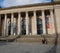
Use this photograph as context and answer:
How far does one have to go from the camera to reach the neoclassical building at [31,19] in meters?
39.0

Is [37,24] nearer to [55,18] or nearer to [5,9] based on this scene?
[55,18]

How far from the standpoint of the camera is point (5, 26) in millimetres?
43375

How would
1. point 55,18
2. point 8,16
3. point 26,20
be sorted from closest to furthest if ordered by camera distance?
point 55,18 → point 26,20 → point 8,16

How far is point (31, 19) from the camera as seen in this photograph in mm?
43219

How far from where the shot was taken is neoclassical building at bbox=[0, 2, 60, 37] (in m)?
39.0

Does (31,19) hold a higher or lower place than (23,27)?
higher

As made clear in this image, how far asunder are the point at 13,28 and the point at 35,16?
279 inches

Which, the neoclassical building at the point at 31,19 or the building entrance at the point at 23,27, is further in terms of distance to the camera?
the building entrance at the point at 23,27

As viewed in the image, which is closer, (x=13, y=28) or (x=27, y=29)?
(x=27, y=29)

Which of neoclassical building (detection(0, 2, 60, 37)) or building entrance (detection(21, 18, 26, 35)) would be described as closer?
neoclassical building (detection(0, 2, 60, 37))

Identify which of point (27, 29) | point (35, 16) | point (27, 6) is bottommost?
point (27, 29)

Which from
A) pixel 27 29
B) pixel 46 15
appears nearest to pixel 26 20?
pixel 27 29

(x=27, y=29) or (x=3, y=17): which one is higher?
(x=3, y=17)

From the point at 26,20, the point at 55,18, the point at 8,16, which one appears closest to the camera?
the point at 55,18
